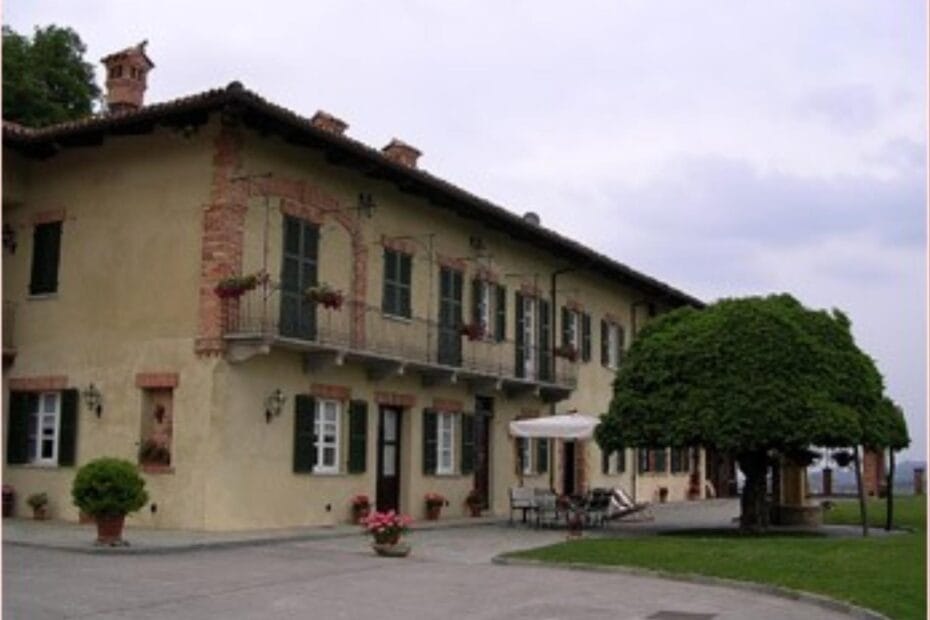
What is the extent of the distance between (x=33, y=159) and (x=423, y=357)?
27.6 ft

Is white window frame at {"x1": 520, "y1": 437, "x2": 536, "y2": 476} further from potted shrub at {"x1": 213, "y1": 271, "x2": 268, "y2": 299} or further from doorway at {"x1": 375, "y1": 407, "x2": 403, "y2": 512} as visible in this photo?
→ potted shrub at {"x1": 213, "y1": 271, "x2": 268, "y2": 299}

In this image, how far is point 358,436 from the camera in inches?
845

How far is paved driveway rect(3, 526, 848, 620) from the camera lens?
10.2 metres

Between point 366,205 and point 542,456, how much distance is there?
33.0 ft

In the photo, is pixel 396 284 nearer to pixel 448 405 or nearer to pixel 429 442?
pixel 448 405

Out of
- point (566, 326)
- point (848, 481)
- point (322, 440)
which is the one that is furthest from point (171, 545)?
point (848, 481)

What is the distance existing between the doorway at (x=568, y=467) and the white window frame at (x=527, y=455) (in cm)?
235

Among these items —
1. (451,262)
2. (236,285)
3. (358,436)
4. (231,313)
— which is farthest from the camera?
(451,262)

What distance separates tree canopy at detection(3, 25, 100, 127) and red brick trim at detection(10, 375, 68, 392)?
8745 mm

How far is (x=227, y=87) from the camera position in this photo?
17.5m

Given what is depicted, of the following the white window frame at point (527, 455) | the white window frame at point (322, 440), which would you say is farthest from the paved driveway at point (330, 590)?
the white window frame at point (527, 455)

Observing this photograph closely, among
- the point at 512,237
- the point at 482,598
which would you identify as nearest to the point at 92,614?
the point at 482,598

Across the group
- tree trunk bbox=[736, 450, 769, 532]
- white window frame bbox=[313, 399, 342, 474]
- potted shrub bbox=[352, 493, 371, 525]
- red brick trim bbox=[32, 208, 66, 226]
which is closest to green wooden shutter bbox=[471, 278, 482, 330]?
white window frame bbox=[313, 399, 342, 474]

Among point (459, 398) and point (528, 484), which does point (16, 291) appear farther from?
point (528, 484)
